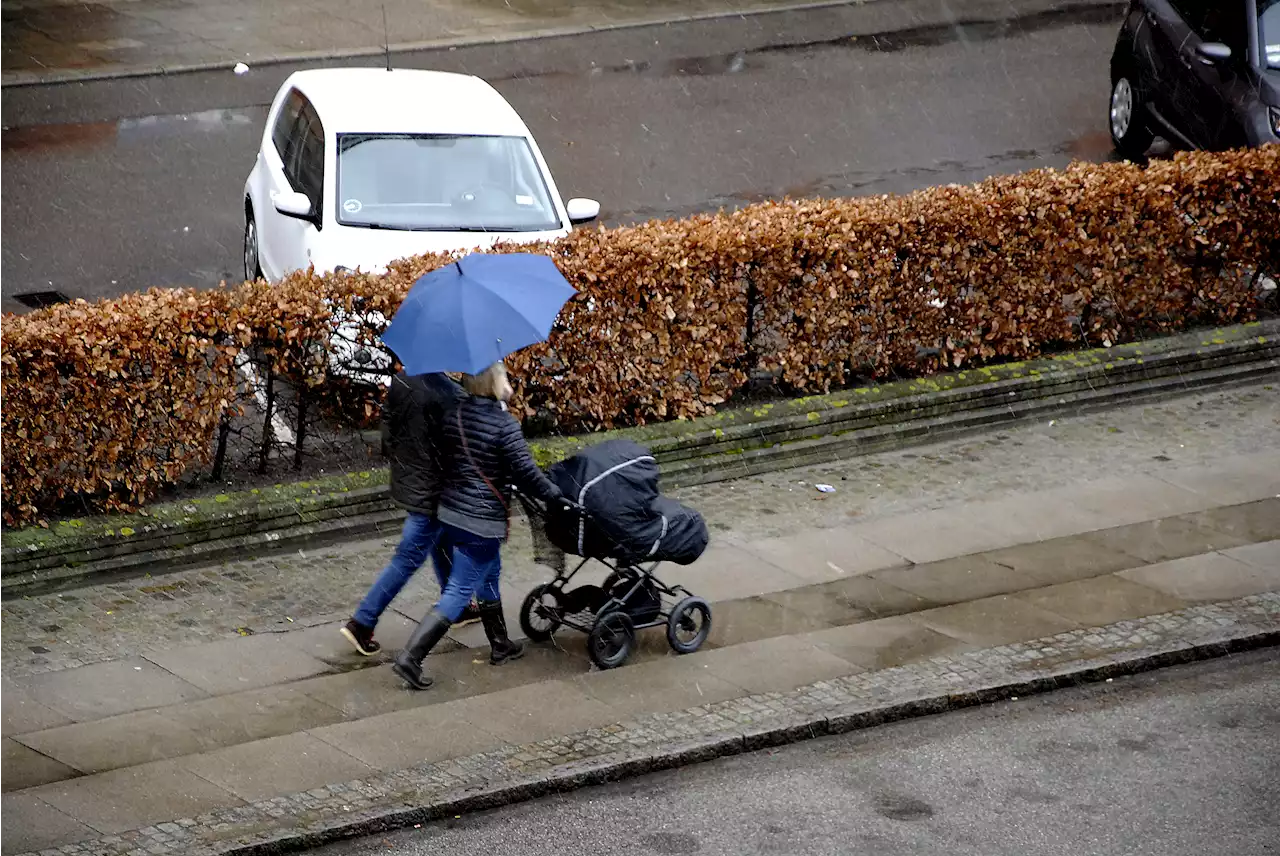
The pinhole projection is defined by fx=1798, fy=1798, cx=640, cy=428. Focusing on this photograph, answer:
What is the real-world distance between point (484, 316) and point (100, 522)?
2.97 metres

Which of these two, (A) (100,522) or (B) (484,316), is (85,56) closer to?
(A) (100,522)

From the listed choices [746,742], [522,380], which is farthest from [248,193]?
[746,742]

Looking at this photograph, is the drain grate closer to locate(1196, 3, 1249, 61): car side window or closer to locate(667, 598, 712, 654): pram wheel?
locate(667, 598, 712, 654): pram wheel

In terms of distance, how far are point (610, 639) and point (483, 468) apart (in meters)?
1.13

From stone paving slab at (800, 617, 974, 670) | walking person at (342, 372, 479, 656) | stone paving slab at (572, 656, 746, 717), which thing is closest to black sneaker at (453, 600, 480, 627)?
walking person at (342, 372, 479, 656)

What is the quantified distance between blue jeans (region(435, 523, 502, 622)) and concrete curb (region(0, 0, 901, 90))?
11.3m

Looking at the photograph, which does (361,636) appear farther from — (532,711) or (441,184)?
(441,184)

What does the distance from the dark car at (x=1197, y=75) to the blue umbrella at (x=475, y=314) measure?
8.65 m

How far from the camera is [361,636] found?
8.77 m

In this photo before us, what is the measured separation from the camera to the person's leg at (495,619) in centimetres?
856

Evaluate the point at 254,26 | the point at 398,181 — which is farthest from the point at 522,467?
the point at 254,26

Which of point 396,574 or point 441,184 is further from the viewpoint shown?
point 441,184

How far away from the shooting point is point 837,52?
20.5 m

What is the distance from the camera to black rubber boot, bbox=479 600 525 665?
28.3ft
